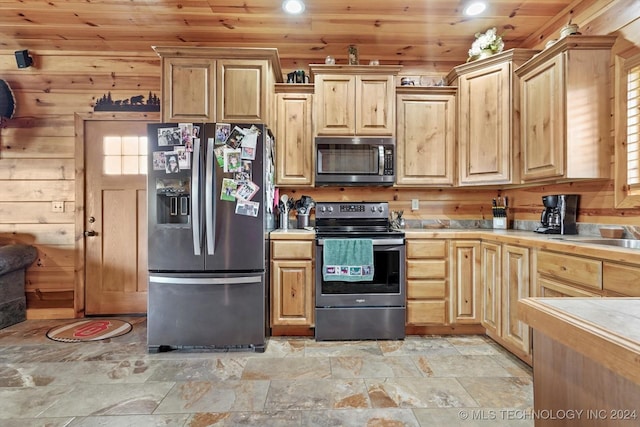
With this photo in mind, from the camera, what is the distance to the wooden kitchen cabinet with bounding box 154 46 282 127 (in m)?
2.65

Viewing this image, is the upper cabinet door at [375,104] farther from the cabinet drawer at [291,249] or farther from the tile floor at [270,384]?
the tile floor at [270,384]

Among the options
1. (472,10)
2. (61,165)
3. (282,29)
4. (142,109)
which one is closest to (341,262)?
(282,29)

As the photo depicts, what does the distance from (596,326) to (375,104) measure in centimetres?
261

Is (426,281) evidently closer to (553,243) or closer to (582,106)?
(553,243)

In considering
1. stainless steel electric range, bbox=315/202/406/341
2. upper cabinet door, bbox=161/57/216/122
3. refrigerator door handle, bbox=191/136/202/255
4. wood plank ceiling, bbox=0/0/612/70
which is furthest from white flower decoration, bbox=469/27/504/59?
refrigerator door handle, bbox=191/136/202/255

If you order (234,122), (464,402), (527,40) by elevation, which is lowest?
(464,402)

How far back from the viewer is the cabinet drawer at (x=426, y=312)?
8.80 ft

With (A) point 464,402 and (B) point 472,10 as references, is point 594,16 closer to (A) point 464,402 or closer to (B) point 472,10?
(B) point 472,10

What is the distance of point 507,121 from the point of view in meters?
2.64

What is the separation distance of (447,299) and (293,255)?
1.36m

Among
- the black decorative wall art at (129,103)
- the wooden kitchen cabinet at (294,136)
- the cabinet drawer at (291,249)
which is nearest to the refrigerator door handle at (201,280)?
the cabinet drawer at (291,249)

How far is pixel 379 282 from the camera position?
2654mm

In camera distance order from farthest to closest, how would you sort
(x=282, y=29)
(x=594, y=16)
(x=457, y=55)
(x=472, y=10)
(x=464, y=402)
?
(x=457, y=55), (x=282, y=29), (x=472, y=10), (x=594, y=16), (x=464, y=402)

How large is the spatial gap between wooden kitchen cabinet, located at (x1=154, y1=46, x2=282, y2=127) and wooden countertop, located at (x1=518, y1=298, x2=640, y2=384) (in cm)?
240
